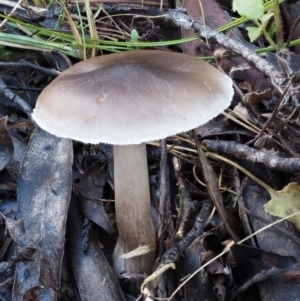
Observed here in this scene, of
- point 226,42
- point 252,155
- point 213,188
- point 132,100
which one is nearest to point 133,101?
point 132,100

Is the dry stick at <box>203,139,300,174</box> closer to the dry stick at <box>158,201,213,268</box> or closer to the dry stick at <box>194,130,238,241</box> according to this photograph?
the dry stick at <box>194,130,238,241</box>

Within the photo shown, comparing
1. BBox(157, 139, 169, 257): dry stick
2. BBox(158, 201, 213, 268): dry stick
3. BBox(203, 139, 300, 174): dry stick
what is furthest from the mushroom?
BBox(203, 139, 300, 174): dry stick

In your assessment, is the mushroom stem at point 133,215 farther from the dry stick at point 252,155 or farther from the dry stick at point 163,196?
the dry stick at point 252,155

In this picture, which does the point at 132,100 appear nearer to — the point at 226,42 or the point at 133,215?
the point at 133,215

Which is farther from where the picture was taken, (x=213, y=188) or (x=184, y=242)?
(x=213, y=188)

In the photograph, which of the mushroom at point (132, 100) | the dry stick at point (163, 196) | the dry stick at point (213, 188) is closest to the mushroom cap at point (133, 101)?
the mushroom at point (132, 100)

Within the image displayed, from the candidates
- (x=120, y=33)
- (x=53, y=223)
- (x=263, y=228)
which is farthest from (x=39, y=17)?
(x=263, y=228)
